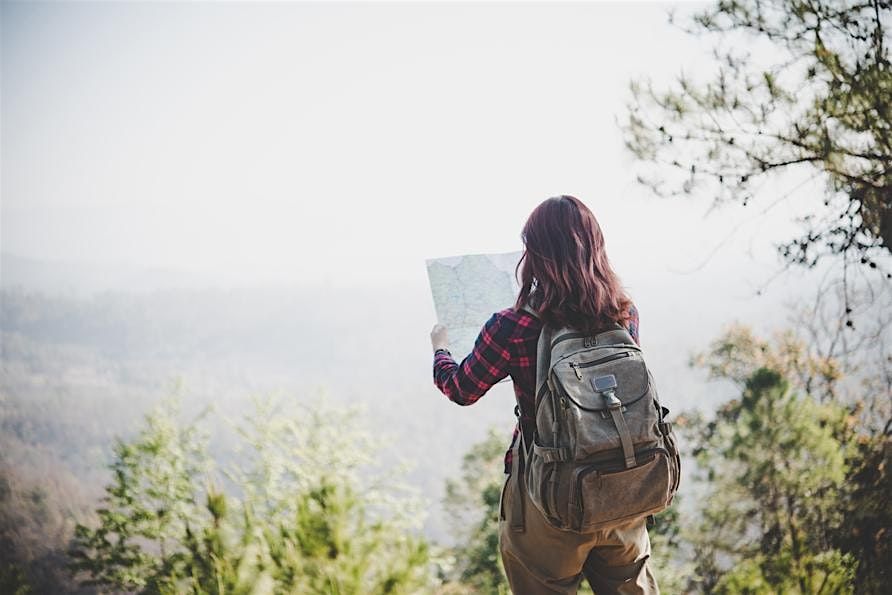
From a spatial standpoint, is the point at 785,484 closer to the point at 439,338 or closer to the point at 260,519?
the point at 260,519

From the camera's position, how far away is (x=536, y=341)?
1.13 meters

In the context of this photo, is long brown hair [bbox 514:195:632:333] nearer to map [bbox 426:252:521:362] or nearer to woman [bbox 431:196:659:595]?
woman [bbox 431:196:659:595]

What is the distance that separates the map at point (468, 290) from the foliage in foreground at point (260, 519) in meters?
0.93

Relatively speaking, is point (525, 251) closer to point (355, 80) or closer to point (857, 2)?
point (857, 2)

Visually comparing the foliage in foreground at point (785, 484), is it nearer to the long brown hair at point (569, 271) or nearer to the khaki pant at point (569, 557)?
the khaki pant at point (569, 557)

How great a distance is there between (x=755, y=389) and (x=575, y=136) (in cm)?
1092

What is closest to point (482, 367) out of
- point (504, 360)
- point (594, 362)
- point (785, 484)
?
point (504, 360)

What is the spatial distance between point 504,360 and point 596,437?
25 cm

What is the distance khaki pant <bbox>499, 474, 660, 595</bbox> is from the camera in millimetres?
1129

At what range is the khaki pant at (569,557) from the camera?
3.70ft

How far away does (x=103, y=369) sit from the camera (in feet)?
85.0

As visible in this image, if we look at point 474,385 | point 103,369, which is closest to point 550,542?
point 474,385

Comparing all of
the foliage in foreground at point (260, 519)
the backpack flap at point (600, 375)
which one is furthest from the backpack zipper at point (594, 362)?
the foliage in foreground at point (260, 519)

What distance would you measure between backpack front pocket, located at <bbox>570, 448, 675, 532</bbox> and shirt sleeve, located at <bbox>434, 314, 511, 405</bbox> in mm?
274
